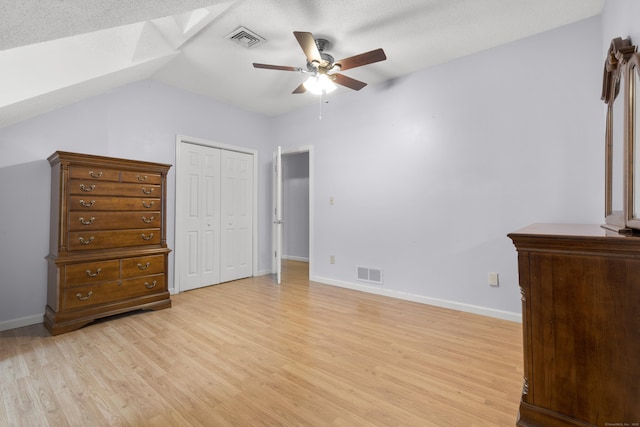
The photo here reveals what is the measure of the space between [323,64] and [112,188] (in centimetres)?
236

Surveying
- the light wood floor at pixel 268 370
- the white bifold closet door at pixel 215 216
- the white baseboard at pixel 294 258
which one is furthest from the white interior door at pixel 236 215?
the white baseboard at pixel 294 258

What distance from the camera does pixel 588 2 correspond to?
2232 mm

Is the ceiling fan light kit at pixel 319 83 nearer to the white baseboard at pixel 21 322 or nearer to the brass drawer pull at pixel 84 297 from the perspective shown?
the brass drawer pull at pixel 84 297

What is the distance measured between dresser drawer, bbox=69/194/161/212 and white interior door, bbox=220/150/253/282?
49.2 inches

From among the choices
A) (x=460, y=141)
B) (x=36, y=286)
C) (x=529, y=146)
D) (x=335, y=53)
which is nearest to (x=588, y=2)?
(x=529, y=146)

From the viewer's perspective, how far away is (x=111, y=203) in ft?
9.20

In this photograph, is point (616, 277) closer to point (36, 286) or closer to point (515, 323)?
point (515, 323)

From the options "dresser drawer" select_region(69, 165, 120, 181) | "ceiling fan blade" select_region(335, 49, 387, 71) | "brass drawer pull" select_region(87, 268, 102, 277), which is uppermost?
"ceiling fan blade" select_region(335, 49, 387, 71)

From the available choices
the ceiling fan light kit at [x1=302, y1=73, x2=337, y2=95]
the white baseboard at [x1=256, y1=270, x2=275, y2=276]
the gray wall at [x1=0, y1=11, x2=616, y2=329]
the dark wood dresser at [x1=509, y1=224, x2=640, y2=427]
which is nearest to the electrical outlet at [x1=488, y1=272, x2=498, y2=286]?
the gray wall at [x1=0, y1=11, x2=616, y2=329]

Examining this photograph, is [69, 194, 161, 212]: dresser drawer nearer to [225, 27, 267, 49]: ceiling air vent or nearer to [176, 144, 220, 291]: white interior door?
[176, 144, 220, 291]: white interior door

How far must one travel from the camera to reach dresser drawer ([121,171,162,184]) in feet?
9.53

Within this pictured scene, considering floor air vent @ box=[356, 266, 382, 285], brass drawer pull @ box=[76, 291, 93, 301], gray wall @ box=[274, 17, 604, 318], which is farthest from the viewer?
floor air vent @ box=[356, 266, 382, 285]

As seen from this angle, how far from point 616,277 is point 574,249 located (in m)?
0.16

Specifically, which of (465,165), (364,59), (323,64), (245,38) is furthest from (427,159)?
(245,38)
